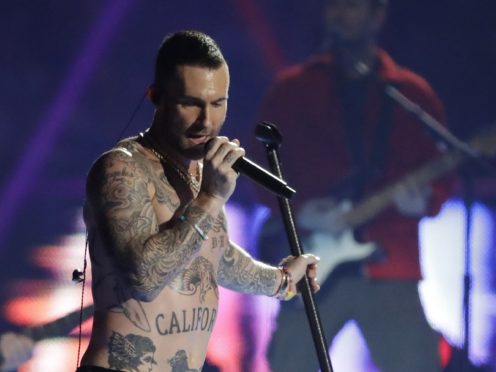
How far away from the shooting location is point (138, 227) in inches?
63.3

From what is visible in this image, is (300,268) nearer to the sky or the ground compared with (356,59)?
nearer to the ground

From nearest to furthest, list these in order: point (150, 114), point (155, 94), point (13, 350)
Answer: point (155, 94), point (13, 350), point (150, 114)

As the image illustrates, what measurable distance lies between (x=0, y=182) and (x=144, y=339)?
6.18ft

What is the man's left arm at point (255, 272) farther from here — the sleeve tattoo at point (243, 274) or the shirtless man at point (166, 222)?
the shirtless man at point (166, 222)

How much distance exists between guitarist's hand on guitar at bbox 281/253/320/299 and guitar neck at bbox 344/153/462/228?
1.64 m

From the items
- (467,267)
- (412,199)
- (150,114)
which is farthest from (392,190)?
(150,114)

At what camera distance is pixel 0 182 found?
335 cm

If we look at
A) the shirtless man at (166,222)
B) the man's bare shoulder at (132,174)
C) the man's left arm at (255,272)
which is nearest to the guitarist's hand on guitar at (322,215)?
the man's left arm at (255,272)

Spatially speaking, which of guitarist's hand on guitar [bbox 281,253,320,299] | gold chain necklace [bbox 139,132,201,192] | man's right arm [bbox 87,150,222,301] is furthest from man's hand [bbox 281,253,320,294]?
man's right arm [bbox 87,150,222,301]

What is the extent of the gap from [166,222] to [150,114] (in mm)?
1887

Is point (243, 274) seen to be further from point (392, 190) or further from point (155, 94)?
point (392, 190)

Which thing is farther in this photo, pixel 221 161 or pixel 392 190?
pixel 392 190

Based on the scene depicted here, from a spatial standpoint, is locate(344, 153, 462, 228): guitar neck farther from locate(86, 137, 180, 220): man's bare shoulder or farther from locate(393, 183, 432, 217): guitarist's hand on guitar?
locate(86, 137, 180, 220): man's bare shoulder

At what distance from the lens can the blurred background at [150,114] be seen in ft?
11.0
